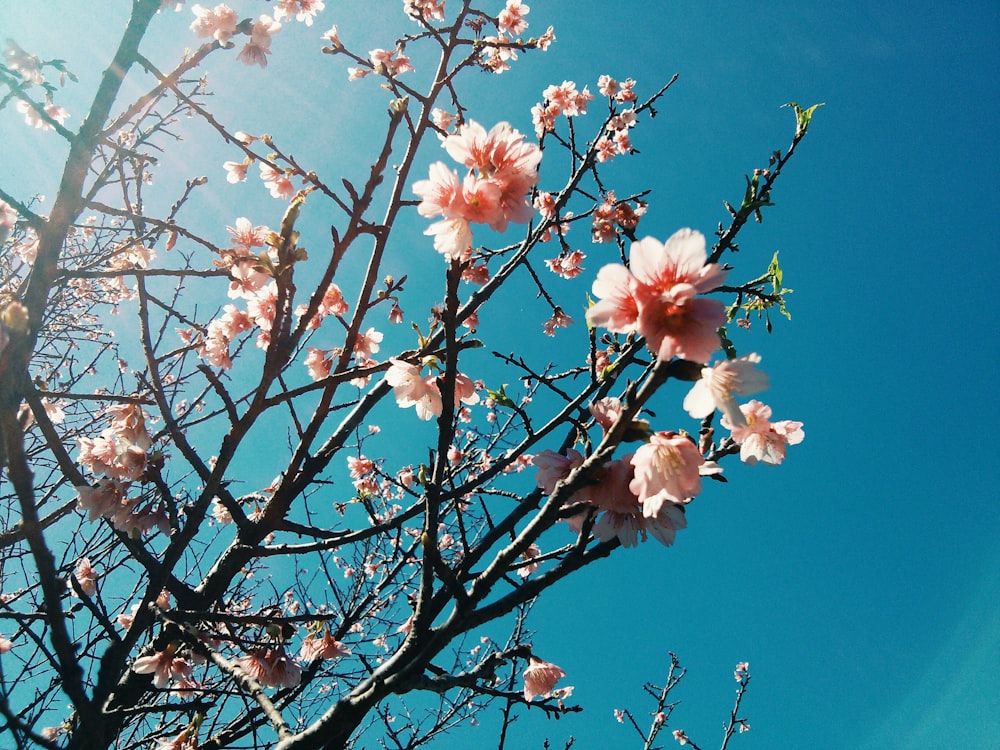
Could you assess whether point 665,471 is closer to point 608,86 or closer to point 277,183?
point 277,183

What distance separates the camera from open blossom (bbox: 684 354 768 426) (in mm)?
1260

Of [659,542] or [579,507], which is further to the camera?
[659,542]

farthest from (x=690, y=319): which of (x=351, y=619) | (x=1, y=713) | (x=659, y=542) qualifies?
(x=351, y=619)

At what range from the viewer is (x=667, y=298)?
3.93 feet

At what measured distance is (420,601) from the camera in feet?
4.69

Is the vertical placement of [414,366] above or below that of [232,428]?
below

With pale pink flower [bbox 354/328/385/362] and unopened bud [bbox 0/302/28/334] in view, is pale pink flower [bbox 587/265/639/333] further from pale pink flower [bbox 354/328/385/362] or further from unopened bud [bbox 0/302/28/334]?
pale pink flower [bbox 354/328/385/362]

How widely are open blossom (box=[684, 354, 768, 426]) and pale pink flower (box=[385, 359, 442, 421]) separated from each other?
106 centimetres

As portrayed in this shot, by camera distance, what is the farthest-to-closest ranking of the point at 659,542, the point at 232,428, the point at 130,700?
the point at 130,700 < the point at 232,428 < the point at 659,542

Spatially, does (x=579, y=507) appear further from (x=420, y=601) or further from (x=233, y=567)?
(x=233, y=567)

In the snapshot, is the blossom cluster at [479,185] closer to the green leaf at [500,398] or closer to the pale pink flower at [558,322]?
the green leaf at [500,398]

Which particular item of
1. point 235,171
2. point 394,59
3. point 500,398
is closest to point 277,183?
point 235,171

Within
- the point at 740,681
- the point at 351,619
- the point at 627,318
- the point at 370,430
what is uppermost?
the point at 370,430

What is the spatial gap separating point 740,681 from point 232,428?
8.88 metres
